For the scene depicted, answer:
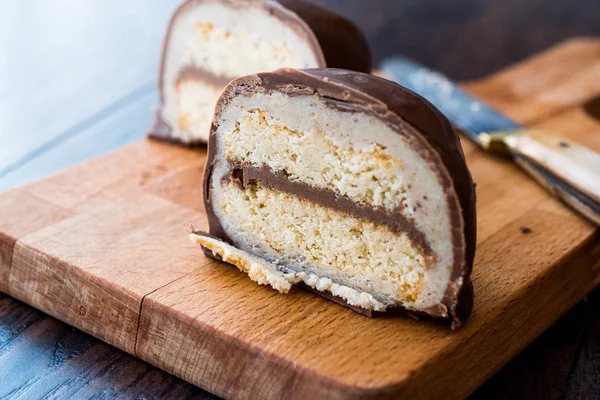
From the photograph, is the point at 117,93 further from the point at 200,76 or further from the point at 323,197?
the point at 323,197

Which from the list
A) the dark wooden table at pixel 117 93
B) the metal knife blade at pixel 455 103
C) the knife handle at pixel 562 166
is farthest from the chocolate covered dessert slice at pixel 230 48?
the knife handle at pixel 562 166

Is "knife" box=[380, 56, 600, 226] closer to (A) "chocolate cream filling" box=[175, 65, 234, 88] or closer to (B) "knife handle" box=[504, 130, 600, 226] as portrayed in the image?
(B) "knife handle" box=[504, 130, 600, 226]

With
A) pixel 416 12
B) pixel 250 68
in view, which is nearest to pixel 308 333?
pixel 250 68

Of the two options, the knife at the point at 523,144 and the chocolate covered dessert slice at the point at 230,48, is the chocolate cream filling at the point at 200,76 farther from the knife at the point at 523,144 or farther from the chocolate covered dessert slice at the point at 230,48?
the knife at the point at 523,144

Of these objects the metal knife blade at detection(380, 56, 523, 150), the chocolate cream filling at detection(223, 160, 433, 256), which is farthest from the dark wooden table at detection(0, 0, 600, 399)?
the metal knife blade at detection(380, 56, 523, 150)

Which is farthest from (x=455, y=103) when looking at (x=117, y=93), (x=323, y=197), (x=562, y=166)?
(x=117, y=93)
